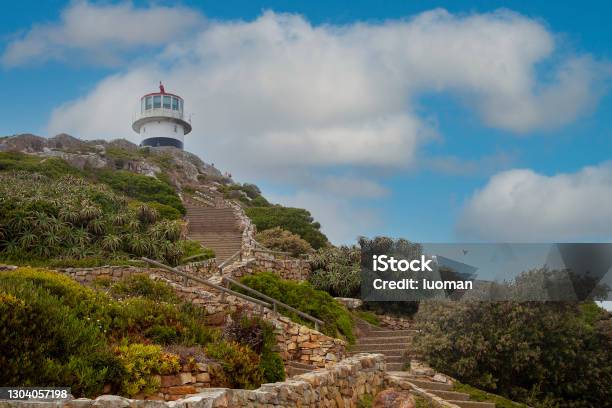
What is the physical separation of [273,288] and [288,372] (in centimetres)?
492

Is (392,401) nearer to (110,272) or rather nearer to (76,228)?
(110,272)

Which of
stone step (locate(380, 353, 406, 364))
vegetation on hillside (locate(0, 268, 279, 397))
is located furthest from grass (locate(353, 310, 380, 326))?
vegetation on hillside (locate(0, 268, 279, 397))

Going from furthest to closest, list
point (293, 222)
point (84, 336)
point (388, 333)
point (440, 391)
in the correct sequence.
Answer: point (293, 222), point (388, 333), point (440, 391), point (84, 336)

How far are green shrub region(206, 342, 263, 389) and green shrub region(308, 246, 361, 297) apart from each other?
11.0m

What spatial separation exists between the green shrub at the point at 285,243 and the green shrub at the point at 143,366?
16.2 m

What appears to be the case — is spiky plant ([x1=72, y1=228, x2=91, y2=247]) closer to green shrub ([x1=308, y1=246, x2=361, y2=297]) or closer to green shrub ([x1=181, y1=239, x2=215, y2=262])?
green shrub ([x1=181, y1=239, x2=215, y2=262])

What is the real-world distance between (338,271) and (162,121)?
47.0m

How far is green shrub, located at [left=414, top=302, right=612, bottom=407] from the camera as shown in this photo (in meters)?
15.7

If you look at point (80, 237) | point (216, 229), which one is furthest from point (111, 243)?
point (216, 229)

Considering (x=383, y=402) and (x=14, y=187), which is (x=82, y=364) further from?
(x=14, y=187)

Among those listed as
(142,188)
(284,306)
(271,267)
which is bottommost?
(284,306)

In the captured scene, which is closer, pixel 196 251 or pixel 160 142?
pixel 196 251

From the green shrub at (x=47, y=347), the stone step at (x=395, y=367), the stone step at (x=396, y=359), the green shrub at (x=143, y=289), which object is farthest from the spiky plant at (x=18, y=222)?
the stone step at (x=395, y=367)

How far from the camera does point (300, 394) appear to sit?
28.3ft
